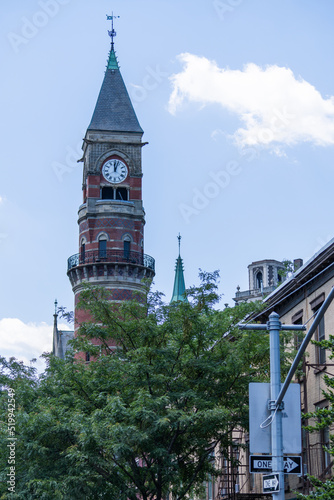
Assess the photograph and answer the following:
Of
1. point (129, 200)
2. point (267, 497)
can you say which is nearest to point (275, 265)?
point (129, 200)

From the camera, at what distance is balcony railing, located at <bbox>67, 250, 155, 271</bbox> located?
225 ft

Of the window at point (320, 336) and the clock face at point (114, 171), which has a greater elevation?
the clock face at point (114, 171)

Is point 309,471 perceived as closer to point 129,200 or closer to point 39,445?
point 39,445

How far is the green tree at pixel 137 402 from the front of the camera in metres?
27.0

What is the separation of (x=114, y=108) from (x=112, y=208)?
9.17 metres

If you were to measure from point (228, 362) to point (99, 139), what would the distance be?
44440 millimetres

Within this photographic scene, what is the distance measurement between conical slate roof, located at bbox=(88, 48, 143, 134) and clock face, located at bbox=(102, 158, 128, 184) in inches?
105

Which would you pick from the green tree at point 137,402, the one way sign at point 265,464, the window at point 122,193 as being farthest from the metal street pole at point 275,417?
the window at point 122,193

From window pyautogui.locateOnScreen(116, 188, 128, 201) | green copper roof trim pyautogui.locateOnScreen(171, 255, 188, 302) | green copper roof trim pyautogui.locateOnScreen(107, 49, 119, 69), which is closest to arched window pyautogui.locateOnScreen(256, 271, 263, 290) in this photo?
green copper roof trim pyautogui.locateOnScreen(171, 255, 188, 302)

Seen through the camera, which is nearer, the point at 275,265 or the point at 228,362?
the point at 228,362

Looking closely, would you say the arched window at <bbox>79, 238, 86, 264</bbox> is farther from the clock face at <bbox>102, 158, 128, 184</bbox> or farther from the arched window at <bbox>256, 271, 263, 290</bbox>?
the arched window at <bbox>256, 271, 263, 290</bbox>

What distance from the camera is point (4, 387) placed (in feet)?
115

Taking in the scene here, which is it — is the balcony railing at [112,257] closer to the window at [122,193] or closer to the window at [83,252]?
the window at [83,252]

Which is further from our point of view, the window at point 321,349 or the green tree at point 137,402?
the window at point 321,349
